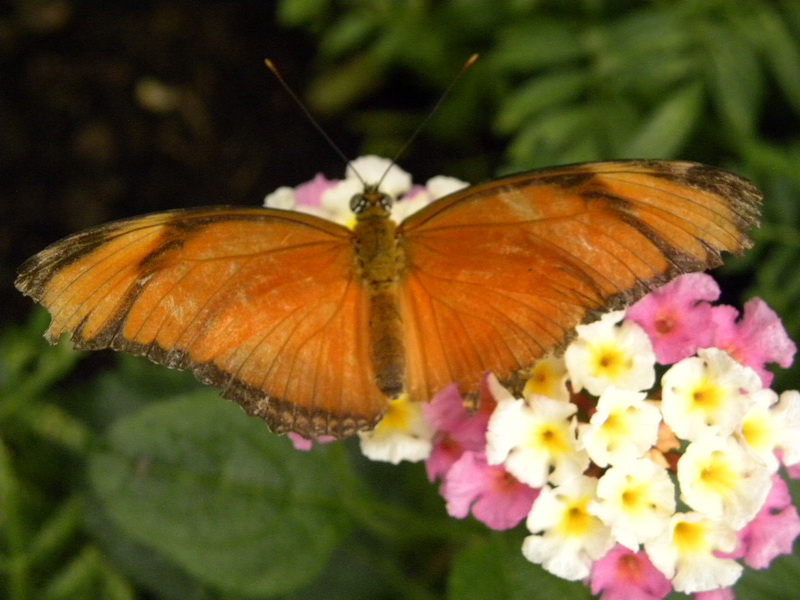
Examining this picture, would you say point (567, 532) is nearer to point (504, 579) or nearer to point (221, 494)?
point (504, 579)

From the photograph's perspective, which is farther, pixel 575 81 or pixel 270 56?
pixel 270 56

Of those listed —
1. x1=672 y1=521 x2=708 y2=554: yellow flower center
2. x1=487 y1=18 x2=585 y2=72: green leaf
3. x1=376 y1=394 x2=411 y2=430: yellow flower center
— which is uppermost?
x1=487 y1=18 x2=585 y2=72: green leaf

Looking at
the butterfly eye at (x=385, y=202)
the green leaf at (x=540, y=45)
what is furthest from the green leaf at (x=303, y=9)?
the butterfly eye at (x=385, y=202)

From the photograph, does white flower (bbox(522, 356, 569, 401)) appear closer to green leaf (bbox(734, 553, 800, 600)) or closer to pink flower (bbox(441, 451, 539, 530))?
pink flower (bbox(441, 451, 539, 530))

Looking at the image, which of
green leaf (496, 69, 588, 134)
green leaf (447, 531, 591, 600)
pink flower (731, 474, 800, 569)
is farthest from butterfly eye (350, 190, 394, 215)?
green leaf (496, 69, 588, 134)

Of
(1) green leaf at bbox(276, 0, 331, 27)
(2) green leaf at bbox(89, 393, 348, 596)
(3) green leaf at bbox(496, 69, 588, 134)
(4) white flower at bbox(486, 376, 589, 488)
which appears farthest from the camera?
(1) green leaf at bbox(276, 0, 331, 27)

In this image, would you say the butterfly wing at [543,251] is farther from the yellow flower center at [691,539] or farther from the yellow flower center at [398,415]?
the yellow flower center at [691,539]

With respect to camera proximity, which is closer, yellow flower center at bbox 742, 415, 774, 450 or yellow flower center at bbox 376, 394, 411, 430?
yellow flower center at bbox 742, 415, 774, 450

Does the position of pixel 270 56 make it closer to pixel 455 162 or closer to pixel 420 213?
pixel 455 162

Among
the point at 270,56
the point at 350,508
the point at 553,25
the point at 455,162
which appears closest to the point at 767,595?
the point at 350,508
